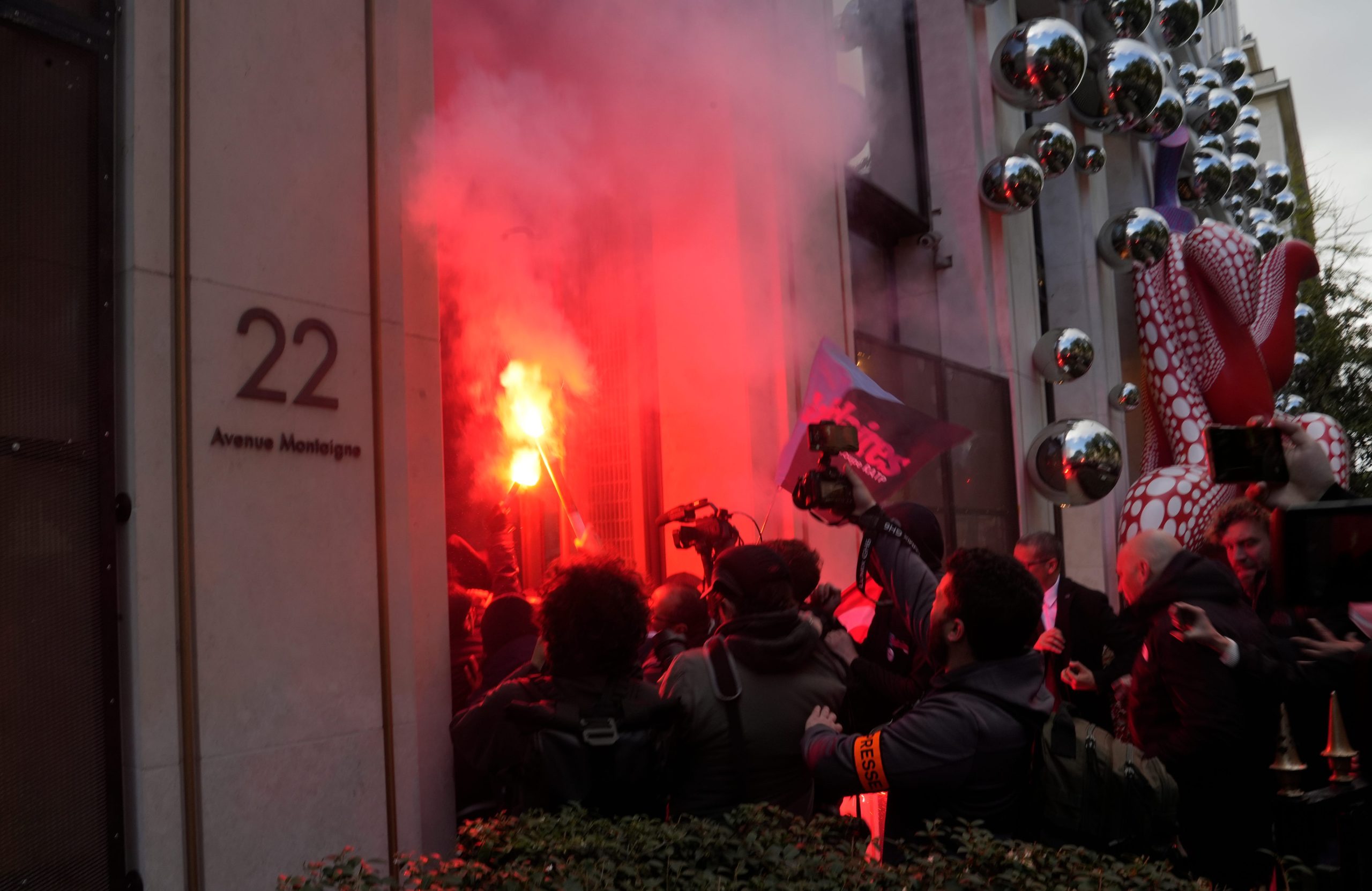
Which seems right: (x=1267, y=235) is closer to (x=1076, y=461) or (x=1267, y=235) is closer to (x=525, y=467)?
(x=1076, y=461)

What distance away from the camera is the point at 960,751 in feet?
9.55

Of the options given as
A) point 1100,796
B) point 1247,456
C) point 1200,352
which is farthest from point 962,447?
point 1100,796

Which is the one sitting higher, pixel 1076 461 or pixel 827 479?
pixel 1076 461

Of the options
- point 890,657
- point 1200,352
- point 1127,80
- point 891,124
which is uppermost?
point 1127,80

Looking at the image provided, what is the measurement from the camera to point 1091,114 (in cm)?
1188

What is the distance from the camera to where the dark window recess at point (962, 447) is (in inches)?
377

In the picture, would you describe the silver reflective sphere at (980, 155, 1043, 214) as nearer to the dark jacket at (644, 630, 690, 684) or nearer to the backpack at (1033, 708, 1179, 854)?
the dark jacket at (644, 630, 690, 684)

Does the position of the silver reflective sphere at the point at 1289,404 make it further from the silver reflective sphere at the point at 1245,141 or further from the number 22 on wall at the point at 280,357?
the number 22 on wall at the point at 280,357

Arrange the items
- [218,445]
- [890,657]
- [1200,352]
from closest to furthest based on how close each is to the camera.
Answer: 1. [218,445]
2. [890,657]
3. [1200,352]

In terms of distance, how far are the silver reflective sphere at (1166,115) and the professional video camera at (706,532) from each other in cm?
827

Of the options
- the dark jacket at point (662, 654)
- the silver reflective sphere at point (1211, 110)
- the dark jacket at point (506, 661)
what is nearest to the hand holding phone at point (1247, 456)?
the dark jacket at point (662, 654)

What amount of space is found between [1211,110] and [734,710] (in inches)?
549

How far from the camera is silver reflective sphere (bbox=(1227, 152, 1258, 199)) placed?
15.5 m

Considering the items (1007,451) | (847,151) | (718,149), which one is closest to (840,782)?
(718,149)
